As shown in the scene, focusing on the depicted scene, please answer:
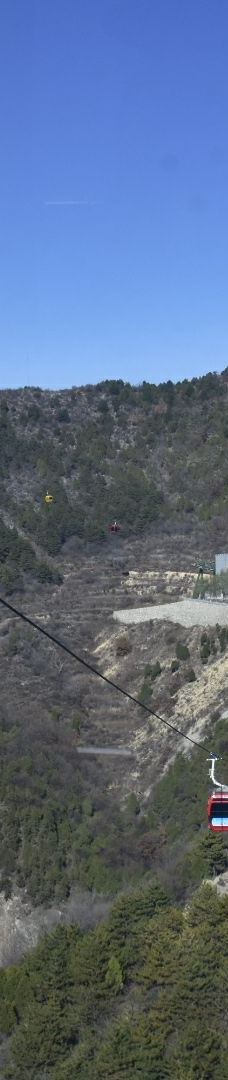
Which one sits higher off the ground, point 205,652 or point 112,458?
point 112,458

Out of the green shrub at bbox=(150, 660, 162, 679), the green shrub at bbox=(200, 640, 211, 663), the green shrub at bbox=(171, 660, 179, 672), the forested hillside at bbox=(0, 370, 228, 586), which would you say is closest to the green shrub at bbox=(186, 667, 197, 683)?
the green shrub at bbox=(200, 640, 211, 663)

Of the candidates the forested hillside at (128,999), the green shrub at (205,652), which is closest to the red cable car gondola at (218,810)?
the forested hillside at (128,999)

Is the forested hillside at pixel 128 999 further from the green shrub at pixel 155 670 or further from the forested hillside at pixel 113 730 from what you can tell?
the green shrub at pixel 155 670

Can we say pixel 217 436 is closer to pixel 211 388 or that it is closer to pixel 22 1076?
pixel 211 388

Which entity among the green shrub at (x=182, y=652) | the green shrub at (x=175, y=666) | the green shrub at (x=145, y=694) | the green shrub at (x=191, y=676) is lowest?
the green shrub at (x=145, y=694)

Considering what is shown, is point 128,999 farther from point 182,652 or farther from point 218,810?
point 182,652

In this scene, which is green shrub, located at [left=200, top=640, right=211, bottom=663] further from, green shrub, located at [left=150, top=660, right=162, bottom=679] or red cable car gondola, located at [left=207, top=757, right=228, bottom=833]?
red cable car gondola, located at [left=207, top=757, right=228, bottom=833]

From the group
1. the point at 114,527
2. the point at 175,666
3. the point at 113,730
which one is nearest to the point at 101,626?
the point at 175,666

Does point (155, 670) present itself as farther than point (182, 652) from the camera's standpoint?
Yes

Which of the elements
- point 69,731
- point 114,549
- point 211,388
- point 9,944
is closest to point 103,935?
point 9,944

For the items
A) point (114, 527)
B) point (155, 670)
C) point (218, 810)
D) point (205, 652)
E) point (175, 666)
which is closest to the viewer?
point (218, 810)
